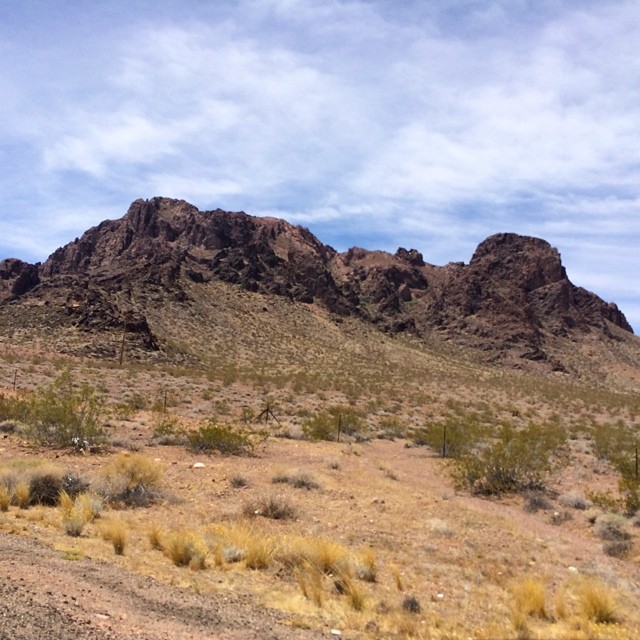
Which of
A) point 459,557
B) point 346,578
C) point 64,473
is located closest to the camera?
point 346,578

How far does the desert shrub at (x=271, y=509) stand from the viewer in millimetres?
10735

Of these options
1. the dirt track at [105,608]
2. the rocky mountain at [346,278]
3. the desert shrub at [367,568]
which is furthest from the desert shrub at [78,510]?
the rocky mountain at [346,278]

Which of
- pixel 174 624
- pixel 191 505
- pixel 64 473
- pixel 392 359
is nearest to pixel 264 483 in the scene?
pixel 191 505

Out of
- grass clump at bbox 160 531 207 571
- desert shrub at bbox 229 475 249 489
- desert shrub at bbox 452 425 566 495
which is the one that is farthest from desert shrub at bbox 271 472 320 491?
grass clump at bbox 160 531 207 571

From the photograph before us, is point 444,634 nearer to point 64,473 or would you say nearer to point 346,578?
point 346,578

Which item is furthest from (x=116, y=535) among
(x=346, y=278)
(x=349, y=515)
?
(x=346, y=278)

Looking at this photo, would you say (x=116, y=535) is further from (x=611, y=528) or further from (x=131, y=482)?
(x=611, y=528)

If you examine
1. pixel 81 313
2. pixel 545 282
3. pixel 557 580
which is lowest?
pixel 557 580

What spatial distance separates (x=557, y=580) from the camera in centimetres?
843

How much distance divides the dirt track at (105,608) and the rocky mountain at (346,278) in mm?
60778

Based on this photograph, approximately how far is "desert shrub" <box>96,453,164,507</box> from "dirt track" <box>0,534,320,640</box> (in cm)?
357

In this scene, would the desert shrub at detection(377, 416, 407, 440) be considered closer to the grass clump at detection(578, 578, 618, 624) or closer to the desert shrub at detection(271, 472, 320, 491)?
the desert shrub at detection(271, 472, 320, 491)

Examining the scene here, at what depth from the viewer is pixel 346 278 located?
119312 mm

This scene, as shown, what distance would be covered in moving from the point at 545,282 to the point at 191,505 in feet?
383
